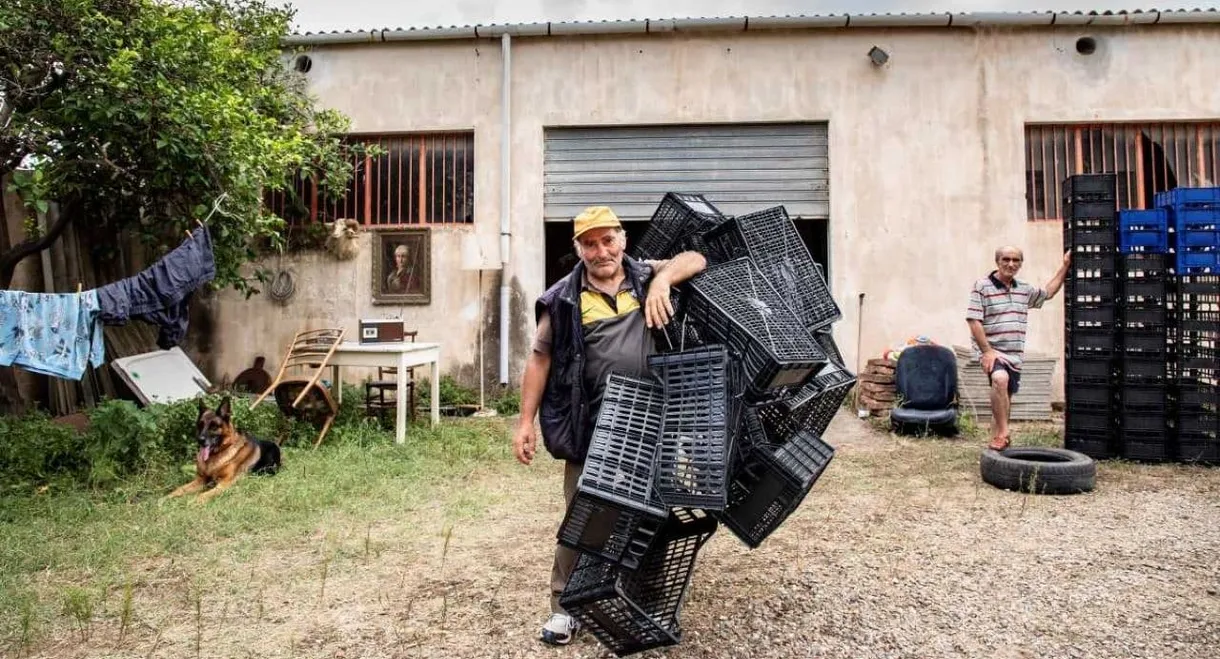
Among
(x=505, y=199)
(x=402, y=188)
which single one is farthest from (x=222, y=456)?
(x=402, y=188)

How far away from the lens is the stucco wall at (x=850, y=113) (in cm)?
966

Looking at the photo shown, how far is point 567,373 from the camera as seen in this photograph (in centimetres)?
309

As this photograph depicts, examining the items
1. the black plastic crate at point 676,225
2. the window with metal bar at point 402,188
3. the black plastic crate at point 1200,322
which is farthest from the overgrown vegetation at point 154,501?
the black plastic crate at point 1200,322

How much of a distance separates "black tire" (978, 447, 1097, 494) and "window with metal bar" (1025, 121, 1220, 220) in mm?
5319

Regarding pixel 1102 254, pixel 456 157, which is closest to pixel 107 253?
pixel 456 157

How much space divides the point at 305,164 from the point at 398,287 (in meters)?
2.01

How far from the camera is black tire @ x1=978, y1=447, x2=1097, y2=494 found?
5.41 meters

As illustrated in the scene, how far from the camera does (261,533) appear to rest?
4738 mm

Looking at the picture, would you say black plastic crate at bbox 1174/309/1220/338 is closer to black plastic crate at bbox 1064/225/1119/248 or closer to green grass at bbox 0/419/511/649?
black plastic crate at bbox 1064/225/1119/248

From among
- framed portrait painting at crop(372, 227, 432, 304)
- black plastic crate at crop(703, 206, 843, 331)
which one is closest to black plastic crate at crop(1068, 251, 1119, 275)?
black plastic crate at crop(703, 206, 843, 331)

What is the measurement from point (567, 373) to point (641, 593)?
96 cm

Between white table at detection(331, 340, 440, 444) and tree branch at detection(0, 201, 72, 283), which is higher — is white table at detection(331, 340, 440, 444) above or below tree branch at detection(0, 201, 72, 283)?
below

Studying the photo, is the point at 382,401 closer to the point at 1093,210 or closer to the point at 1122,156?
the point at 1093,210

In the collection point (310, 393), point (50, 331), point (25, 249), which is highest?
point (25, 249)
